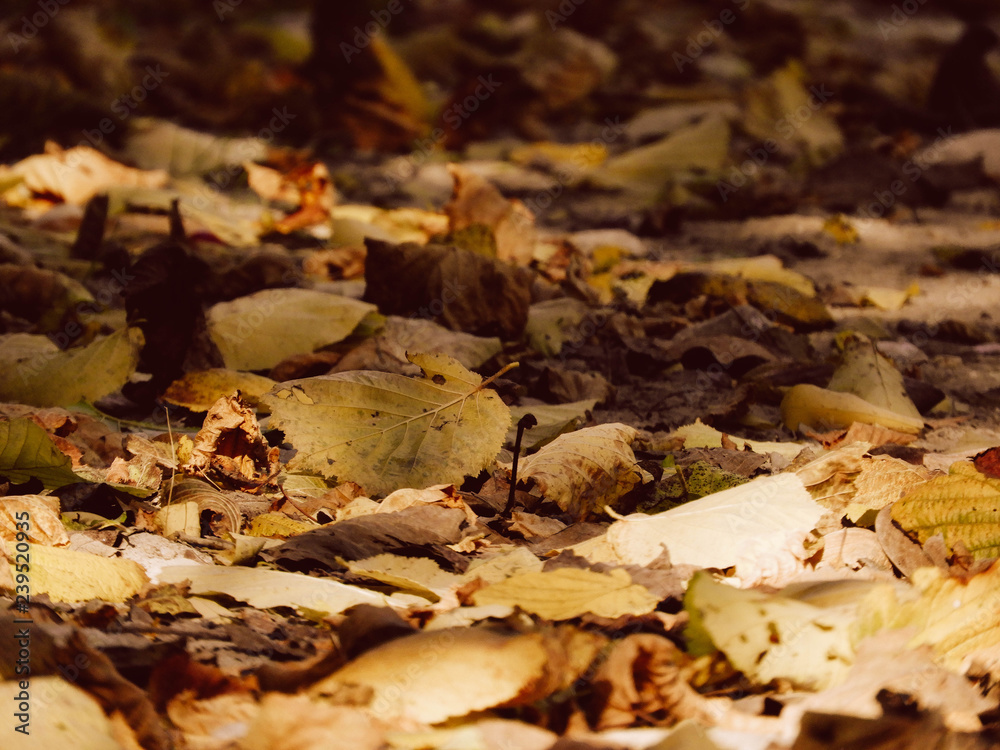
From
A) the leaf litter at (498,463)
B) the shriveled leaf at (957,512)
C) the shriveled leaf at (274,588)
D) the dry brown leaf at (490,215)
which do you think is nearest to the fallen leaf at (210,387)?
the leaf litter at (498,463)

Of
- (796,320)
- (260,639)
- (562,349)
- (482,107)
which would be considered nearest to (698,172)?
(482,107)

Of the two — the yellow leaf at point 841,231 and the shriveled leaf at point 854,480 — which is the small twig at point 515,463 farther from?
the yellow leaf at point 841,231

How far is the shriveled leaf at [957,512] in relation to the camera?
4.15 feet

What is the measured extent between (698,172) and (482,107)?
1668 millimetres

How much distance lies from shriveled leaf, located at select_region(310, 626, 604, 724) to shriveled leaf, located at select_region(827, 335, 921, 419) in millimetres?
1210

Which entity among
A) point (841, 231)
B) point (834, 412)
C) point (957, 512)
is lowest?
point (841, 231)

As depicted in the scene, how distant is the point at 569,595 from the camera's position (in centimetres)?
111

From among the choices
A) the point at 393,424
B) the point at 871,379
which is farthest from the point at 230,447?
the point at 871,379

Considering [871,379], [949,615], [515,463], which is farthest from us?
[871,379]

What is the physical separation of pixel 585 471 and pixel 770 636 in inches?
19.2

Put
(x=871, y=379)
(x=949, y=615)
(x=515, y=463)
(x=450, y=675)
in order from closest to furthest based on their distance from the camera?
(x=450, y=675) → (x=949, y=615) → (x=515, y=463) → (x=871, y=379)

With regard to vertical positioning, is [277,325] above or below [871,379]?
above

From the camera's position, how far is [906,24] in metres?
9.42

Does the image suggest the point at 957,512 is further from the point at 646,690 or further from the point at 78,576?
the point at 78,576
